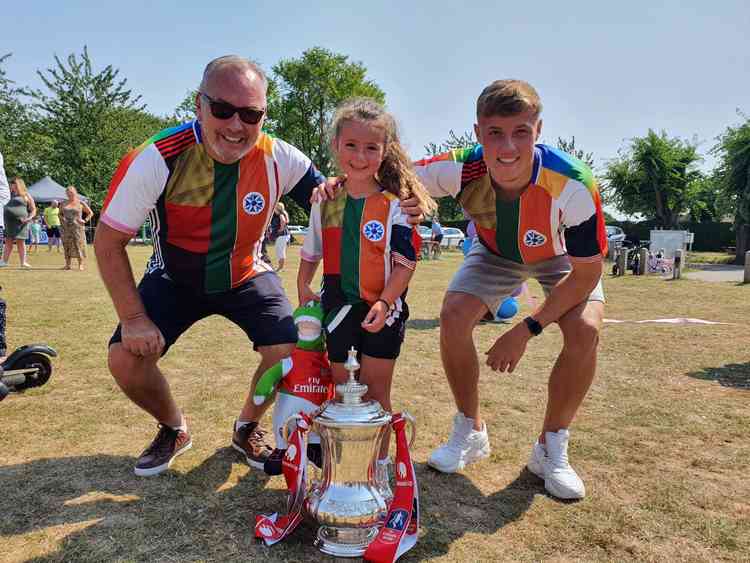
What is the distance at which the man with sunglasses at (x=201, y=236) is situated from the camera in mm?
2854

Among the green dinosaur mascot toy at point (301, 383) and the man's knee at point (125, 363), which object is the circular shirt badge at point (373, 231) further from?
the man's knee at point (125, 363)

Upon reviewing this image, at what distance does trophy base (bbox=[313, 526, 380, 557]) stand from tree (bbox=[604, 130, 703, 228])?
45348 mm

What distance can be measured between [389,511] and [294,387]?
68 cm

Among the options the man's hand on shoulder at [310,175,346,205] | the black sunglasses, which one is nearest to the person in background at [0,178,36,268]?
the black sunglasses

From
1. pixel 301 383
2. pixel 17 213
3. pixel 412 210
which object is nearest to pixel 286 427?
pixel 301 383

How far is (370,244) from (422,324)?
17.4 ft

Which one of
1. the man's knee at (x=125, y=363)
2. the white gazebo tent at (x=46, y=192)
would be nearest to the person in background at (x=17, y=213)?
the man's knee at (x=125, y=363)

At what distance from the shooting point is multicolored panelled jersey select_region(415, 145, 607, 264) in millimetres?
2850

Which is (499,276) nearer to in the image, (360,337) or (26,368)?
(360,337)

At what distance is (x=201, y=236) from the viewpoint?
3111 mm

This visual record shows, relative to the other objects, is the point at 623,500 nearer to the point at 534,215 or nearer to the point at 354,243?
the point at 534,215

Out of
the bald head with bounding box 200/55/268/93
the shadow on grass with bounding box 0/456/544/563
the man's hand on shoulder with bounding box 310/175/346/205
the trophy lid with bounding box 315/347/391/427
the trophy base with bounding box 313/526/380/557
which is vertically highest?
the bald head with bounding box 200/55/268/93

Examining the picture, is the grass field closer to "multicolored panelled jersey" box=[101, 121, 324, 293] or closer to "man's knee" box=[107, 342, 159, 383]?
"man's knee" box=[107, 342, 159, 383]

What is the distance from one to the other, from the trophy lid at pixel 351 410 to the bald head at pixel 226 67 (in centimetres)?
153
